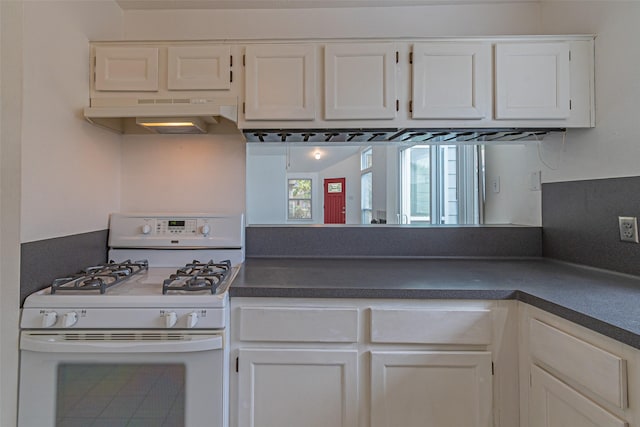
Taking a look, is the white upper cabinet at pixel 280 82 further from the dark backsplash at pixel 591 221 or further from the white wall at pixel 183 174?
the dark backsplash at pixel 591 221

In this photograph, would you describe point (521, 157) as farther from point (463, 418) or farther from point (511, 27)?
point (463, 418)

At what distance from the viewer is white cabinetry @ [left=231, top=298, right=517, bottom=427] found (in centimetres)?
125

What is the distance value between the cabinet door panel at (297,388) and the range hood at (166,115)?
105 centimetres

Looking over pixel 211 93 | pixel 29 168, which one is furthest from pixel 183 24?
pixel 29 168

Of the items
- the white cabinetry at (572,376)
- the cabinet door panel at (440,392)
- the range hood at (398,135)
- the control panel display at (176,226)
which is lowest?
the cabinet door panel at (440,392)

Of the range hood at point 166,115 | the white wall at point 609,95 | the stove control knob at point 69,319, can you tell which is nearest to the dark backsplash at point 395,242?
the white wall at point 609,95

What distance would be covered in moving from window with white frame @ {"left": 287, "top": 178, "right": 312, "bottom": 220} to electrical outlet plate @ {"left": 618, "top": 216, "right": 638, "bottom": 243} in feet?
5.83

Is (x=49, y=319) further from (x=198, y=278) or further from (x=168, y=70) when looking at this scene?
(x=168, y=70)

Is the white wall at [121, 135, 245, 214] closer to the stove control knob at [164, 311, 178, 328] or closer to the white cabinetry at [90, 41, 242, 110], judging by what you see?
the white cabinetry at [90, 41, 242, 110]

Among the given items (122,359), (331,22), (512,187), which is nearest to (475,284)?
(512,187)

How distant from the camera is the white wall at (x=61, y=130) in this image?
1262 mm

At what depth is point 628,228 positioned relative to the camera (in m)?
1.41

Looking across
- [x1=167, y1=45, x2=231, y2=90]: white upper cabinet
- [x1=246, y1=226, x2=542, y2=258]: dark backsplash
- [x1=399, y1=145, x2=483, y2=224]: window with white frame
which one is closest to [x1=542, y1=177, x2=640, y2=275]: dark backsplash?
[x1=246, y1=226, x2=542, y2=258]: dark backsplash

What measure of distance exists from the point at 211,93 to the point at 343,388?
1.45 m
